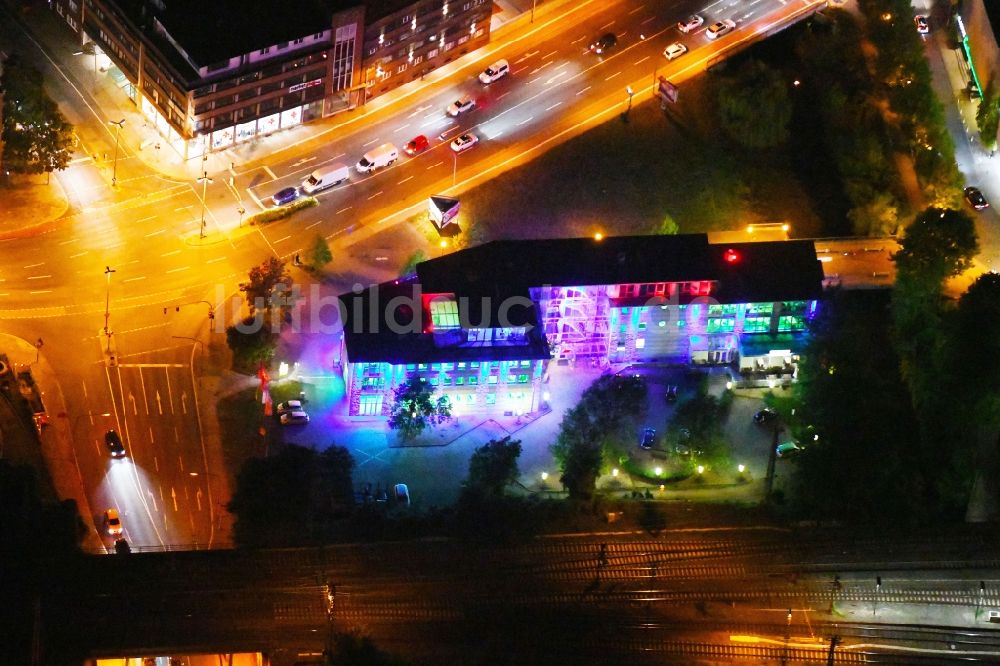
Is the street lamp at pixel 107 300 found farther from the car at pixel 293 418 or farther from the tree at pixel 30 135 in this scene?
the car at pixel 293 418

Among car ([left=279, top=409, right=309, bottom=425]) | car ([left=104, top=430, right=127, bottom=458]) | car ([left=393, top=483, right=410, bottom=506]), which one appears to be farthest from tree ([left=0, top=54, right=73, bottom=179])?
car ([left=393, top=483, right=410, bottom=506])

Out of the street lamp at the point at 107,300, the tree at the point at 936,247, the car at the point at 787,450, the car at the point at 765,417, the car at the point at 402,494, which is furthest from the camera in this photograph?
the tree at the point at 936,247

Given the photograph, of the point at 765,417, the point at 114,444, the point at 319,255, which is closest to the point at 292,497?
the point at 114,444

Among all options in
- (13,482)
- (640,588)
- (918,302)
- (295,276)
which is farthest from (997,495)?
(13,482)

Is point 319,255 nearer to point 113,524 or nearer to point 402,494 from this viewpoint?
point 402,494

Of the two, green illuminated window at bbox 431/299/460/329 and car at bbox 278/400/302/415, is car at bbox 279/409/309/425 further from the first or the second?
green illuminated window at bbox 431/299/460/329

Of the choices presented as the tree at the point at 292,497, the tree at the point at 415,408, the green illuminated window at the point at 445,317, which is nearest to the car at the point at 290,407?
the tree at the point at 292,497

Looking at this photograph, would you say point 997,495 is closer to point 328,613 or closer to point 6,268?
point 328,613
